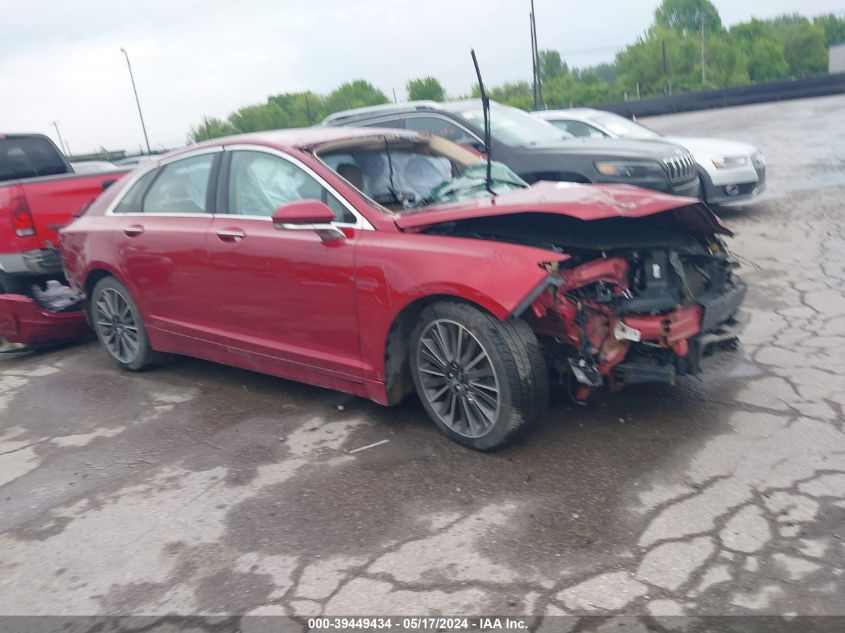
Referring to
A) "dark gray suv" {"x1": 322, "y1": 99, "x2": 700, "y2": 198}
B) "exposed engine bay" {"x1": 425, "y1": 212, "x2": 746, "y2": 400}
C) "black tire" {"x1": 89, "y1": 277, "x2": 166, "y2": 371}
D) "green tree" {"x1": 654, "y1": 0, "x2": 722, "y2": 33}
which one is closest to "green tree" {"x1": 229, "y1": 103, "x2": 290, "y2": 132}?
"dark gray suv" {"x1": 322, "y1": 99, "x2": 700, "y2": 198}

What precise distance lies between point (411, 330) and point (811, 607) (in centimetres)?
233

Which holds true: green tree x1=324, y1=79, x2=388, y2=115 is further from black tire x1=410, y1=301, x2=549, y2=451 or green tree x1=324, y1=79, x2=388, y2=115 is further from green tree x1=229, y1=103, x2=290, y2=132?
black tire x1=410, y1=301, x2=549, y2=451

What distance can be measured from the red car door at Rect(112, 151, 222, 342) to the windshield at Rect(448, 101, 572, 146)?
3.69 meters

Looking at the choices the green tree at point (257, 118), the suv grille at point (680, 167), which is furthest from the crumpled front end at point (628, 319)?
the green tree at point (257, 118)

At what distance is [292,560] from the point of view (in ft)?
10.8

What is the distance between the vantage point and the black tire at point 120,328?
5.85m

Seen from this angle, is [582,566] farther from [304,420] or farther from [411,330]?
[304,420]

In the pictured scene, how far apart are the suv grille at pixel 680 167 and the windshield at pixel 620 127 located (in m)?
2.78

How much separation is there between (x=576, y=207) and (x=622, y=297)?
545 mm

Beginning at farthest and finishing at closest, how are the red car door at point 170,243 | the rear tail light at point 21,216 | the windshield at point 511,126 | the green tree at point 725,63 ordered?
the green tree at point 725,63
the windshield at point 511,126
the rear tail light at point 21,216
the red car door at point 170,243

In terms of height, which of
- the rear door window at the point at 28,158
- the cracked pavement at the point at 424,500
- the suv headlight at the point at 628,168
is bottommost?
the cracked pavement at the point at 424,500

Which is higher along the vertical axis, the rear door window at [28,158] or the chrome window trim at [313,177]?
the rear door window at [28,158]

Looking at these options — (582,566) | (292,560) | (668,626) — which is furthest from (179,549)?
(668,626)

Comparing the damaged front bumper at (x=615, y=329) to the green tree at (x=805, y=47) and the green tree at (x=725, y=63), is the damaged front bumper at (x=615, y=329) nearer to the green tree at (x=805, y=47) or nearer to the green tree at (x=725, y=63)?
the green tree at (x=725, y=63)
